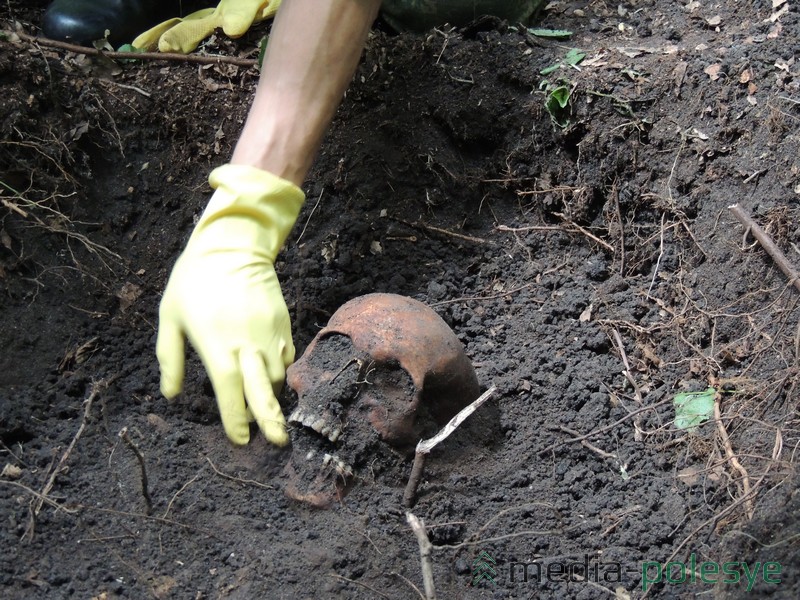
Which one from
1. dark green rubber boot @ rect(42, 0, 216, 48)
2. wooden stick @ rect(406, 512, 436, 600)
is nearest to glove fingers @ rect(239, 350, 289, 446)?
wooden stick @ rect(406, 512, 436, 600)

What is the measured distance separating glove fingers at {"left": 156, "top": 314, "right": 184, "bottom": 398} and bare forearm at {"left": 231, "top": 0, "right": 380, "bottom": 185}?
509 millimetres

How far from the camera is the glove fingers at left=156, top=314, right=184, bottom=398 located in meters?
1.99

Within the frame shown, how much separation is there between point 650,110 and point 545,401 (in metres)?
1.06

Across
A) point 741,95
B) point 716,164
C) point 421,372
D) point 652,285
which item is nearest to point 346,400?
point 421,372

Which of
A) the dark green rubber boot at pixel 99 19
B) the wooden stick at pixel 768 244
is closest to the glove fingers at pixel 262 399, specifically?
the wooden stick at pixel 768 244

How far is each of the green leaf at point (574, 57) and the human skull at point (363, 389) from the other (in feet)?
4.19

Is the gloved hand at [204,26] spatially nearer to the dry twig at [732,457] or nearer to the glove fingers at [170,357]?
the glove fingers at [170,357]

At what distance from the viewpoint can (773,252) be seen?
1.96m

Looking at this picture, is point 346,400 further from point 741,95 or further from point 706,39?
point 706,39

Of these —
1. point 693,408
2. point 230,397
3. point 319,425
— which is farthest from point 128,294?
point 693,408

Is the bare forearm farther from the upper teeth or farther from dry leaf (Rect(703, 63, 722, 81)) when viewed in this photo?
dry leaf (Rect(703, 63, 722, 81))

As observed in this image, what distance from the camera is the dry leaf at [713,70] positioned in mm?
2408

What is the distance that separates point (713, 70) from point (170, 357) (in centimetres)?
186

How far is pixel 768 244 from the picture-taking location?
1.98m
